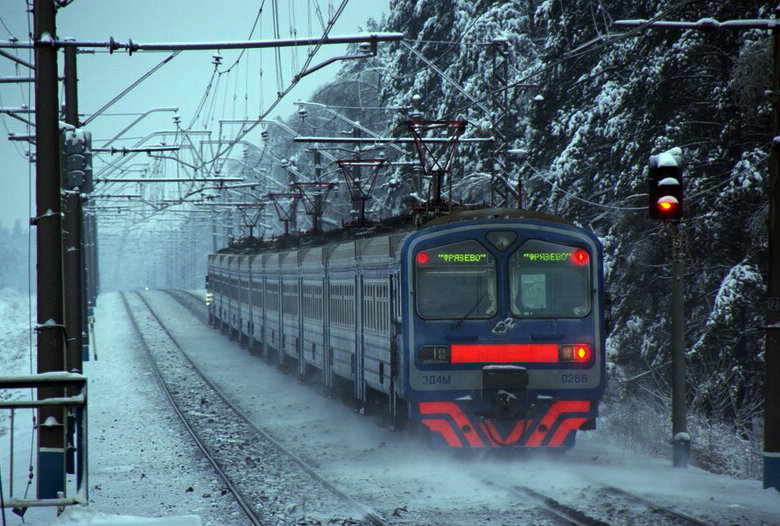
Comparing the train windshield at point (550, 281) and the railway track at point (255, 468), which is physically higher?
the train windshield at point (550, 281)

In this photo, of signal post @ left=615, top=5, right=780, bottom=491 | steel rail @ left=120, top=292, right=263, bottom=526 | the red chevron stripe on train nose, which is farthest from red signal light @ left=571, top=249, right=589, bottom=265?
steel rail @ left=120, top=292, right=263, bottom=526

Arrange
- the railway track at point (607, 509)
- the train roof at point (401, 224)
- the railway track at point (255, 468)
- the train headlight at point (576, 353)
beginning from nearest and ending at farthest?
the railway track at point (607, 509)
the railway track at point (255, 468)
the train headlight at point (576, 353)
the train roof at point (401, 224)

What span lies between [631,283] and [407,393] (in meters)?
11.6

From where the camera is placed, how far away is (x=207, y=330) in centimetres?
4688

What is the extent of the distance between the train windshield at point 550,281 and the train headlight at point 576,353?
36 cm

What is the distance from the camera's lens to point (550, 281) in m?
13.4

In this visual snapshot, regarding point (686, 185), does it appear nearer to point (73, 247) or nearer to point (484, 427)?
point (484, 427)

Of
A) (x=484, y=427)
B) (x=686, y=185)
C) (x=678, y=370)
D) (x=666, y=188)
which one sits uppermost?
(x=686, y=185)

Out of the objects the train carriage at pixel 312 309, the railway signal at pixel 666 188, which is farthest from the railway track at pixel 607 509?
the train carriage at pixel 312 309

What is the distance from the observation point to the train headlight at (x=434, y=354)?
13164 mm

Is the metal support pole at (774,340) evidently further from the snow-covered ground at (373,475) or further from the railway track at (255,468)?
the railway track at (255,468)

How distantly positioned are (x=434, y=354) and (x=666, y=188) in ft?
10.7

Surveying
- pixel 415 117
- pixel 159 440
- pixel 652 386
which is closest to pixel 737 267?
pixel 652 386

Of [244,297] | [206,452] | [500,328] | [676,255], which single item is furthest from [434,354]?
[244,297]
